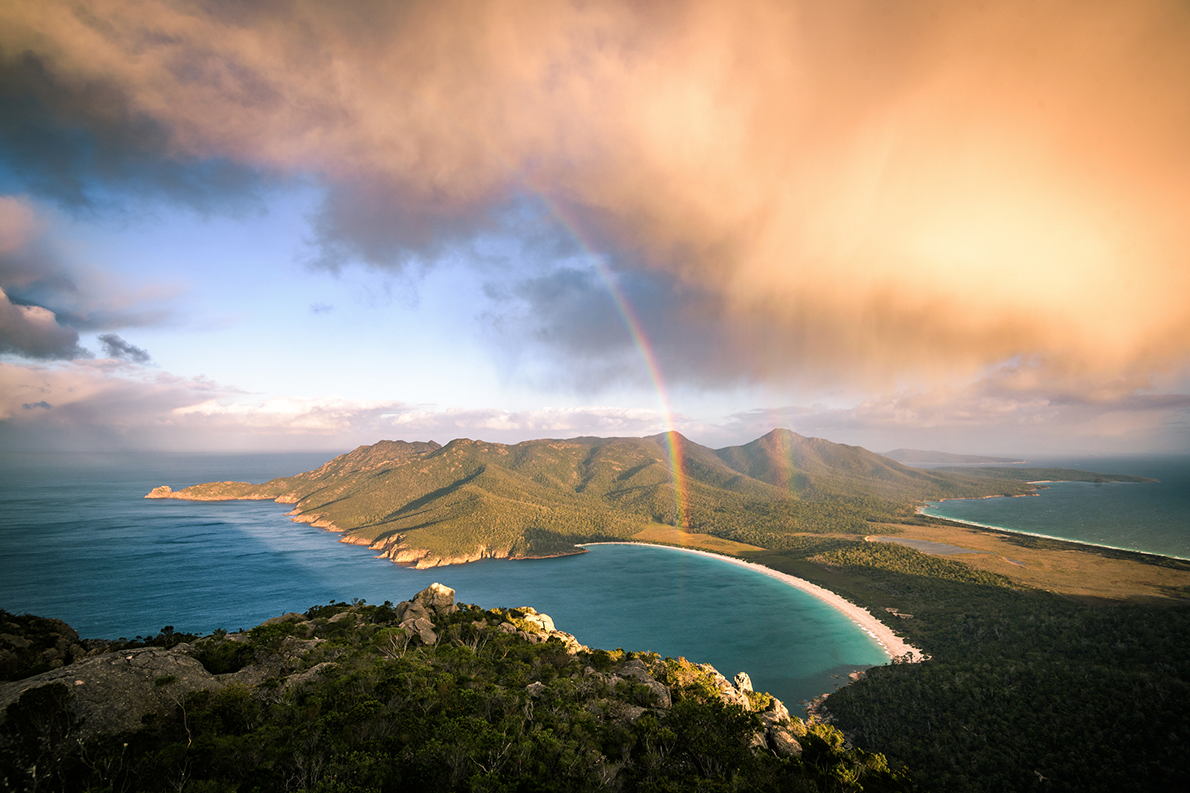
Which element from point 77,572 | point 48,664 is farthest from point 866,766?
point 77,572

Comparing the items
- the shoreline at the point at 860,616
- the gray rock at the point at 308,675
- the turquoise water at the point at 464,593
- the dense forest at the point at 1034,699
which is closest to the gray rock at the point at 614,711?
the gray rock at the point at 308,675

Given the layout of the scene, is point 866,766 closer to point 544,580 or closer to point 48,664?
point 48,664

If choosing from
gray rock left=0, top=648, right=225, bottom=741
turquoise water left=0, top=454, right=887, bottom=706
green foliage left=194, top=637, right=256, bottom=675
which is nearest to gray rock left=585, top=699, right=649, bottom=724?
gray rock left=0, top=648, right=225, bottom=741

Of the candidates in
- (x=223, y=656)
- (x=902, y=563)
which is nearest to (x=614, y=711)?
(x=223, y=656)

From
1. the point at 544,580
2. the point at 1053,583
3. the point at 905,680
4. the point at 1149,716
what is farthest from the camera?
the point at 544,580

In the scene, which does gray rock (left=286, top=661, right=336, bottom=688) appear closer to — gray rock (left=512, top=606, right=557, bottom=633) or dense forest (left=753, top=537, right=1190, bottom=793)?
gray rock (left=512, top=606, right=557, bottom=633)

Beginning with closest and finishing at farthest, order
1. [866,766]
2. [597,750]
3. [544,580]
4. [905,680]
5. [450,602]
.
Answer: [597,750], [866,766], [450,602], [905,680], [544,580]

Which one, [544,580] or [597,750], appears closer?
[597,750]

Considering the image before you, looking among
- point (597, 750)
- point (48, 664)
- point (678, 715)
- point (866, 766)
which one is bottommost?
point (866, 766)
